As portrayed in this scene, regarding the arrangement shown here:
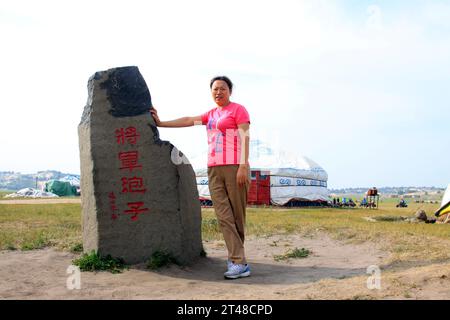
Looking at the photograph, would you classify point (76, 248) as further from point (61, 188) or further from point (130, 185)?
point (61, 188)

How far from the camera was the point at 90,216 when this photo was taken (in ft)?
16.2

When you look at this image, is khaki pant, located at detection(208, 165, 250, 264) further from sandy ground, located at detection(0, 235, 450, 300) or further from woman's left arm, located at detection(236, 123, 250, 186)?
sandy ground, located at detection(0, 235, 450, 300)

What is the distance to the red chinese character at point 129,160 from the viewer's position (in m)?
4.85

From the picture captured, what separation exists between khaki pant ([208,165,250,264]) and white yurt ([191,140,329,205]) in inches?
591

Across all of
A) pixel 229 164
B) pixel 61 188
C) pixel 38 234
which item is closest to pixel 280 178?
pixel 38 234

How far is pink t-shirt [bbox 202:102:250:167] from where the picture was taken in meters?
4.45

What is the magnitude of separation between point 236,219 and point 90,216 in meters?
1.60

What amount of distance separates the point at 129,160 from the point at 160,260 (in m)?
1.10

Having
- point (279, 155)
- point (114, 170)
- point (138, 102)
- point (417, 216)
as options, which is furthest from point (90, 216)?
point (279, 155)

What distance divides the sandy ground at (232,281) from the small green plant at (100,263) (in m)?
0.11

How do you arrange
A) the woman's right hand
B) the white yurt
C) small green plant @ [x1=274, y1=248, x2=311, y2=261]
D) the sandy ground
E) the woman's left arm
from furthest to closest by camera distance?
1. the white yurt
2. small green plant @ [x1=274, y1=248, x2=311, y2=261]
3. the woman's right hand
4. the woman's left arm
5. the sandy ground

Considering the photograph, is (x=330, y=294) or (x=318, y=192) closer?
(x=330, y=294)

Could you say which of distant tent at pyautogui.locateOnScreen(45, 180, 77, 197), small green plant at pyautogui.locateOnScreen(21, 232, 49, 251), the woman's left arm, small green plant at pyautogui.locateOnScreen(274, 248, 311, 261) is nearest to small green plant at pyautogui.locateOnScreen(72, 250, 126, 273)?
the woman's left arm

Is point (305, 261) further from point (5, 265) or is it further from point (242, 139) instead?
point (5, 265)
